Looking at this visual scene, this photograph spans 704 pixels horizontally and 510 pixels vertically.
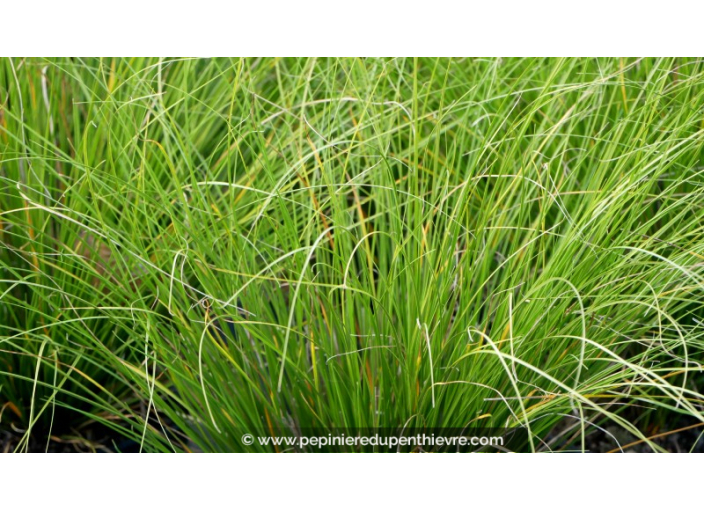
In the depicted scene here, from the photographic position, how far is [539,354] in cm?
137

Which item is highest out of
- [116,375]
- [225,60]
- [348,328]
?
[225,60]

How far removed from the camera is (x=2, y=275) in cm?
156

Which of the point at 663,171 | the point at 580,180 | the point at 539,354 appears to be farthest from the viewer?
the point at 580,180

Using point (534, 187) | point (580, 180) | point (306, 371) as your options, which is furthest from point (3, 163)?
point (580, 180)

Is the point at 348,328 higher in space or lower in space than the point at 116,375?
higher

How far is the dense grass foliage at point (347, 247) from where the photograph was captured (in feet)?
4.57

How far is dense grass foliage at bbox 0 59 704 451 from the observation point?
139 centimetres

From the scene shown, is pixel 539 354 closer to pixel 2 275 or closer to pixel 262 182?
pixel 262 182

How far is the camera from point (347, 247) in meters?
1.47

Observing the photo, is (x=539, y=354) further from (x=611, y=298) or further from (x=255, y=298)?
(x=255, y=298)

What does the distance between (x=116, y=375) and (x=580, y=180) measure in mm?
1088

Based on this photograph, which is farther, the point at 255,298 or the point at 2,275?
the point at 2,275

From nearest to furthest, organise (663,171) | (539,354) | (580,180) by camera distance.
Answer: (539,354), (663,171), (580,180)

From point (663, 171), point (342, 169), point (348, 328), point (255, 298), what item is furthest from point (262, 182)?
point (663, 171)
